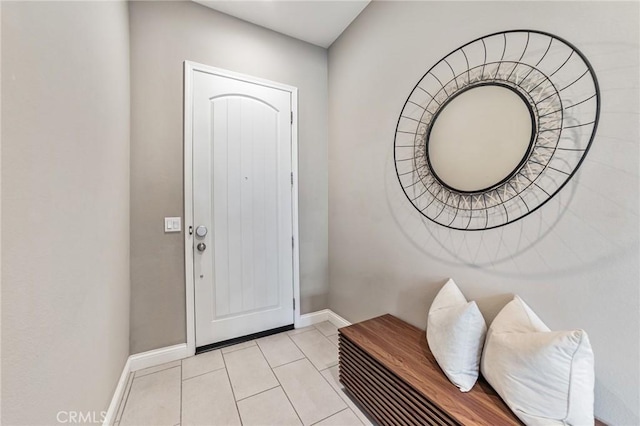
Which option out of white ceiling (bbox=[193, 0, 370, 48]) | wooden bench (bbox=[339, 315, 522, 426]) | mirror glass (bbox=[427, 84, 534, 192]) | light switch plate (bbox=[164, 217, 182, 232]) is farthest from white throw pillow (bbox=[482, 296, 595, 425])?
white ceiling (bbox=[193, 0, 370, 48])

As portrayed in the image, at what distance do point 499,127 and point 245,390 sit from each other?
2194 mm

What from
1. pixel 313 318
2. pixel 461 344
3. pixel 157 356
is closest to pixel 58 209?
pixel 157 356

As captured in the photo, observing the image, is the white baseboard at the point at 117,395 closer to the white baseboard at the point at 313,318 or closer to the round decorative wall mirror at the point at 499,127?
the white baseboard at the point at 313,318

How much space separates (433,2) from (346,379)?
2530 millimetres

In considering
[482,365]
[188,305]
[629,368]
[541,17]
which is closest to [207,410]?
[188,305]

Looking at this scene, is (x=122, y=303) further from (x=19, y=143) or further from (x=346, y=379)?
(x=346, y=379)

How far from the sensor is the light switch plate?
76.0 inches

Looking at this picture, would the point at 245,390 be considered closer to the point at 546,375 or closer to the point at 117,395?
the point at 117,395

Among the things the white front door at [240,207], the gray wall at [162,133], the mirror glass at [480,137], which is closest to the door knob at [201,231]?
the white front door at [240,207]

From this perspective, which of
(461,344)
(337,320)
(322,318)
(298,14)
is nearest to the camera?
(461,344)

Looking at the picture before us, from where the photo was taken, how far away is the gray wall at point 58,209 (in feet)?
2.05

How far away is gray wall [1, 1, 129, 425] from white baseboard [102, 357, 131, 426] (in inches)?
3.9

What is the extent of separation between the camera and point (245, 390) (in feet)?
5.31

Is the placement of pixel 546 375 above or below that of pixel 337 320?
above
